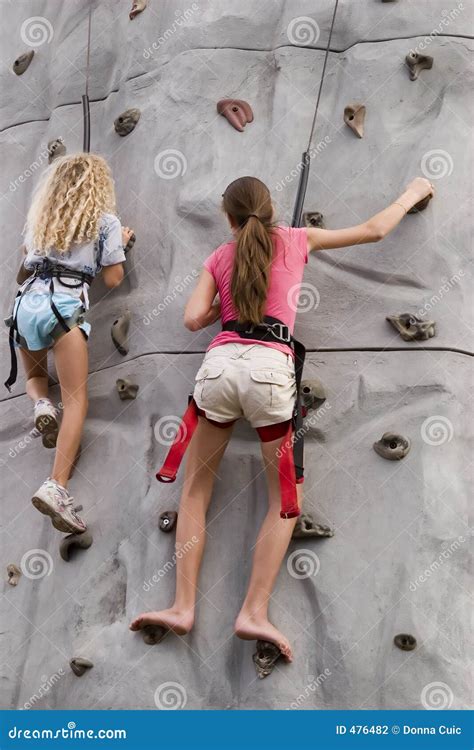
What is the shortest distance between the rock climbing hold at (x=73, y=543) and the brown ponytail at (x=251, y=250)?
113cm

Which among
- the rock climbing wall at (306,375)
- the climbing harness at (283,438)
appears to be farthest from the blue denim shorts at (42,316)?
the climbing harness at (283,438)

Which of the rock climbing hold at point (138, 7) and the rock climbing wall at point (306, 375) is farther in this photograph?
the rock climbing hold at point (138, 7)

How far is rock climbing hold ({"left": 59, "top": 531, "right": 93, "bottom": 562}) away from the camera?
193 inches

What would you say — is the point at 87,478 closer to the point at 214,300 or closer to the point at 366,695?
the point at 214,300

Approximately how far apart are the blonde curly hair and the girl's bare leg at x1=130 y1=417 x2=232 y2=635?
3.25ft

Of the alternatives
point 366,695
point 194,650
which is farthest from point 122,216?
point 366,695

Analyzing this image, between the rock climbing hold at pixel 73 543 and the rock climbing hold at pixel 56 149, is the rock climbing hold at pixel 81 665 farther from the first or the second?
the rock climbing hold at pixel 56 149

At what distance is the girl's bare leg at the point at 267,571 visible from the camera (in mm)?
4367

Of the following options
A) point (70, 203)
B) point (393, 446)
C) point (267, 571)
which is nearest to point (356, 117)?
point (70, 203)

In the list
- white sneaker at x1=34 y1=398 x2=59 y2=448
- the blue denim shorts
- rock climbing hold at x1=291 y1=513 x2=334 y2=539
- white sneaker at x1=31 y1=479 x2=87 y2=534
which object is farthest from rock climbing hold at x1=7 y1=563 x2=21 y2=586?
rock climbing hold at x1=291 y1=513 x2=334 y2=539

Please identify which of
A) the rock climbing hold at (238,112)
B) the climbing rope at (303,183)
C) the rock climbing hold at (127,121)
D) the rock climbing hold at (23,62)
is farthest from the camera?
the rock climbing hold at (23,62)

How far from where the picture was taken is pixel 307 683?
173 inches

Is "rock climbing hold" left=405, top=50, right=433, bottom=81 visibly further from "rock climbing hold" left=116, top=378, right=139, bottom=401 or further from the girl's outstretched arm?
"rock climbing hold" left=116, top=378, right=139, bottom=401

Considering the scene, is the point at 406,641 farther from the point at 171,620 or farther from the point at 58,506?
the point at 58,506
